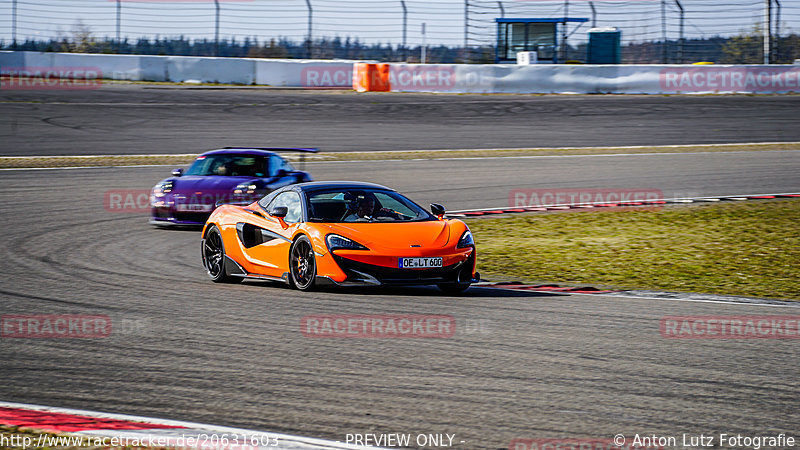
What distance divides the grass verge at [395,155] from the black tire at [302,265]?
45.6 feet

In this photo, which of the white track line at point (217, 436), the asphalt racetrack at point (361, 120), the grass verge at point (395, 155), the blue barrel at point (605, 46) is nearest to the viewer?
the white track line at point (217, 436)

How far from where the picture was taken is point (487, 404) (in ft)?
18.8

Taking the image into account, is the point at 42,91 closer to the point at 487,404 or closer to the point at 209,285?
the point at 209,285

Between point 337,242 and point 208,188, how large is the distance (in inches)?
242

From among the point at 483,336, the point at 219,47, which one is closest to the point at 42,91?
the point at 219,47

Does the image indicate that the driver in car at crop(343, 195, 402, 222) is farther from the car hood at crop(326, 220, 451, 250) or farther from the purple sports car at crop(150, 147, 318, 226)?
the purple sports car at crop(150, 147, 318, 226)

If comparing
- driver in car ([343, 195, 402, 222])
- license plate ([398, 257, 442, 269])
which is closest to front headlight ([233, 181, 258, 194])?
driver in car ([343, 195, 402, 222])

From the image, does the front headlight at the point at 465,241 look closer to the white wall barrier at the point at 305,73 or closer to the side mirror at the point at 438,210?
the side mirror at the point at 438,210

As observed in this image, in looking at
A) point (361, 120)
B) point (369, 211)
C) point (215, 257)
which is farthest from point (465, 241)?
point (361, 120)

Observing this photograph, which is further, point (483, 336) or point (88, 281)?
point (88, 281)

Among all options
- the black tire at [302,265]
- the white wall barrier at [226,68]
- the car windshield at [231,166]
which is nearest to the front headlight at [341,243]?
the black tire at [302,265]

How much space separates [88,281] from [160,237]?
421 cm

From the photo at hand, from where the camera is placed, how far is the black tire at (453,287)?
10.2 meters

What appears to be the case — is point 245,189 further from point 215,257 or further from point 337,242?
point 337,242
